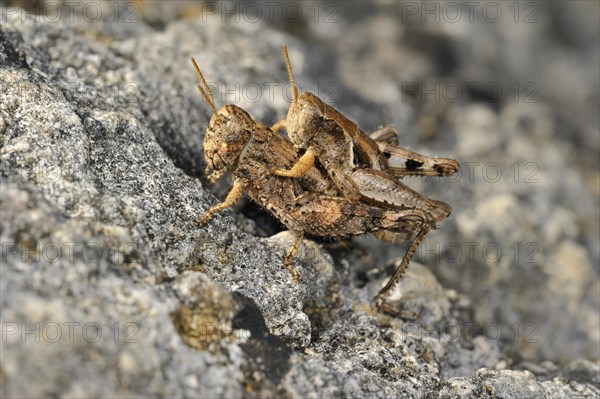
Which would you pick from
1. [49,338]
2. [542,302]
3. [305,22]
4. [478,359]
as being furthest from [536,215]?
[49,338]

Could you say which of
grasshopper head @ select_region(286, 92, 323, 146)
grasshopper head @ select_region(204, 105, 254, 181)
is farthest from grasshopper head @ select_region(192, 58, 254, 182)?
grasshopper head @ select_region(286, 92, 323, 146)

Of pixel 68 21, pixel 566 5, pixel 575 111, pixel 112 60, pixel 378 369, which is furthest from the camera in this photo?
pixel 566 5

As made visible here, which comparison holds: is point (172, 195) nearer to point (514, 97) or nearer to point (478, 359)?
point (478, 359)

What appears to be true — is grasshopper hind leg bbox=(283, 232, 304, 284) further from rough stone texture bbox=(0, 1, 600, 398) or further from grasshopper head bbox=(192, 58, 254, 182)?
grasshopper head bbox=(192, 58, 254, 182)

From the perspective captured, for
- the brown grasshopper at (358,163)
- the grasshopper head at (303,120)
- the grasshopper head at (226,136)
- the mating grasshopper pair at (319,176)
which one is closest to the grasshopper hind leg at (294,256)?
the mating grasshopper pair at (319,176)

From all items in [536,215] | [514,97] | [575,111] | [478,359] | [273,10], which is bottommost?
[478,359]

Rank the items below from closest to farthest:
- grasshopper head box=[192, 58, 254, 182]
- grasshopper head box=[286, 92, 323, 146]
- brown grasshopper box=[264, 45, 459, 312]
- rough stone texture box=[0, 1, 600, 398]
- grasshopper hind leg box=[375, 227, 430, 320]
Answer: rough stone texture box=[0, 1, 600, 398], grasshopper head box=[192, 58, 254, 182], grasshopper hind leg box=[375, 227, 430, 320], brown grasshopper box=[264, 45, 459, 312], grasshopper head box=[286, 92, 323, 146]

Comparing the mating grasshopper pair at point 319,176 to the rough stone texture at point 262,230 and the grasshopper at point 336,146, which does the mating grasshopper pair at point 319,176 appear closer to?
the grasshopper at point 336,146
